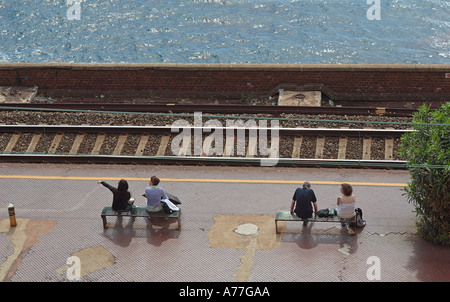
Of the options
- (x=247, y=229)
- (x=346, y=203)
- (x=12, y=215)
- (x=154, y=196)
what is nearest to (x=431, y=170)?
(x=346, y=203)

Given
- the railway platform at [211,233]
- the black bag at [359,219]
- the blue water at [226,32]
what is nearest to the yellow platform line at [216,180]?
the railway platform at [211,233]

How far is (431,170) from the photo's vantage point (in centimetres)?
1083

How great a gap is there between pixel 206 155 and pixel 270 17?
24702 mm

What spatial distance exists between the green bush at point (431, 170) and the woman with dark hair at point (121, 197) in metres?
5.54

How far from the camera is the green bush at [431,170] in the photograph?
1077cm

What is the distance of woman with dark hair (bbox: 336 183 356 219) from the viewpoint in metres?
11.5

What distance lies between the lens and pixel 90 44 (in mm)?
34500

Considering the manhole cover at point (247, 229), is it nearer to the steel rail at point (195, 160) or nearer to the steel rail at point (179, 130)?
the steel rail at point (195, 160)

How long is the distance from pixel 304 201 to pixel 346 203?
0.81 meters

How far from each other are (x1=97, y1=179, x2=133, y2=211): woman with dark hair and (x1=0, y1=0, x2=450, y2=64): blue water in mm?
20612

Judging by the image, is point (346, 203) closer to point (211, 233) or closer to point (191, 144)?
point (211, 233)

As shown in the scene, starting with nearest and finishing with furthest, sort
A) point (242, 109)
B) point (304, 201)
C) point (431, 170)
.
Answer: point (431, 170), point (304, 201), point (242, 109)

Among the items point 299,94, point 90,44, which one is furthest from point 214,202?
point 90,44

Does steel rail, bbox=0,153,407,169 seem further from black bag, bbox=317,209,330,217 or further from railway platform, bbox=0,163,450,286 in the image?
black bag, bbox=317,209,330,217
